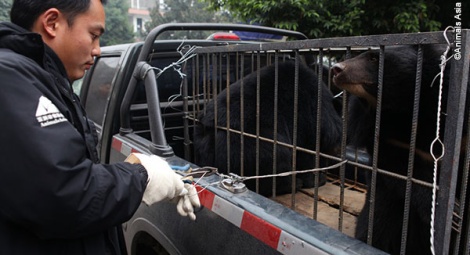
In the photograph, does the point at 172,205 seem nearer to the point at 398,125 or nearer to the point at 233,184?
the point at 233,184

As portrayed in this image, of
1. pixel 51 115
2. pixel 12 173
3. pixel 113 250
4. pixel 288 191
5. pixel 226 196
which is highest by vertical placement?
pixel 51 115

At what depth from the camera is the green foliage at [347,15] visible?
20.6ft

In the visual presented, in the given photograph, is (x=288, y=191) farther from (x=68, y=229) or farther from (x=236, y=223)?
(x=68, y=229)

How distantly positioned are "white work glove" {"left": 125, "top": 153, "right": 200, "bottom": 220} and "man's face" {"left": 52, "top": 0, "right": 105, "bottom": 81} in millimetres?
392

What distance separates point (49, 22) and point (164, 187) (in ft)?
2.17

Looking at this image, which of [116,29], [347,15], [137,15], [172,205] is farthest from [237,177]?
[137,15]

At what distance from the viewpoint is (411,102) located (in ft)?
5.36

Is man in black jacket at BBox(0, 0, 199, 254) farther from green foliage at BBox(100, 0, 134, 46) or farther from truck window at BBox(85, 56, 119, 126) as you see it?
green foliage at BBox(100, 0, 134, 46)

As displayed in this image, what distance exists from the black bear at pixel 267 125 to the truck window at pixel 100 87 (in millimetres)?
1332

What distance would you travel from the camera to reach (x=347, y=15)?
6734 millimetres

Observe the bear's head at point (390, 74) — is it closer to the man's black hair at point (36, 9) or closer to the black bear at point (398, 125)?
the black bear at point (398, 125)

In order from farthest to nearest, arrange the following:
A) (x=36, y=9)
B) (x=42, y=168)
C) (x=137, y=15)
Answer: (x=137, y=15) < (x=36, y=9) < (x=42, y=168)

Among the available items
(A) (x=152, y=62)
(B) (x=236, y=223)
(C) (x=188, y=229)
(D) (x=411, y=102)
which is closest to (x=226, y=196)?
(B) (x=236, y=223)

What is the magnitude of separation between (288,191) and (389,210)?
2.89ft
